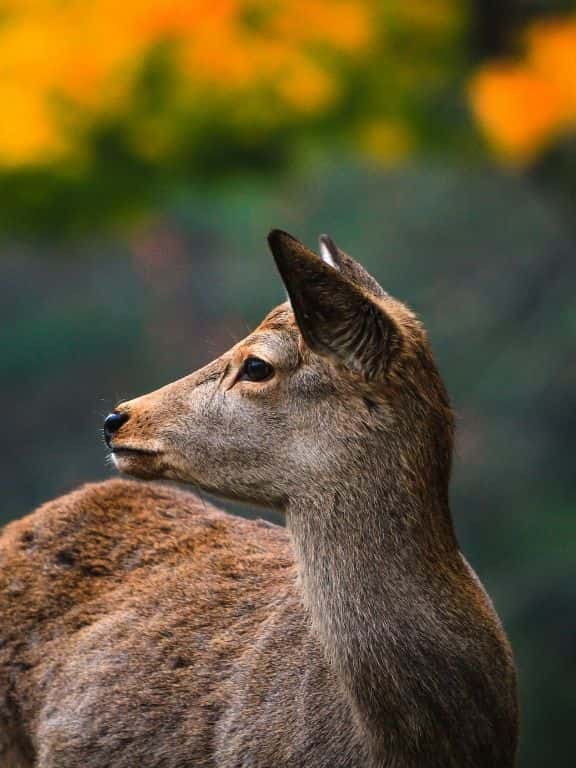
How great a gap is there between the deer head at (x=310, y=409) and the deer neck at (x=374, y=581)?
0.08 metres

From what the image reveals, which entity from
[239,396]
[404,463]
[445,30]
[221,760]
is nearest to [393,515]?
[404,463]

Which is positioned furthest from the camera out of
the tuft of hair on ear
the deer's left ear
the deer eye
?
the tuft of hair on ear

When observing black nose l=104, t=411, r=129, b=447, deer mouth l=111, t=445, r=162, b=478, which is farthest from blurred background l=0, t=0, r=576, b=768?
deer mouth l=111, t=445, r=162, b=478

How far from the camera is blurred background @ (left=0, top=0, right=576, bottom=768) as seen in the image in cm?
1116

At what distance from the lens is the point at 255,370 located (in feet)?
17.1

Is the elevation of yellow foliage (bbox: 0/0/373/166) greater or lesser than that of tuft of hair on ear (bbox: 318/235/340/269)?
greater

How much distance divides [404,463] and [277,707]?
1.10 metres

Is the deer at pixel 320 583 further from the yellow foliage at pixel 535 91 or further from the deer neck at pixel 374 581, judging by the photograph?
the yellow foliage at pixel 535 91

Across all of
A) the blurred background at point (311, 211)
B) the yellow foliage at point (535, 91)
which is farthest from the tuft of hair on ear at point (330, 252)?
the yellow foliage at point (535, 91)

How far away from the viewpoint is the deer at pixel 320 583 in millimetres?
4949

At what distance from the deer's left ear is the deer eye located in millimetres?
239

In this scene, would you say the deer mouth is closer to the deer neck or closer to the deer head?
the deer head

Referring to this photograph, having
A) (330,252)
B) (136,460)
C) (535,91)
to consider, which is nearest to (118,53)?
(535,91)

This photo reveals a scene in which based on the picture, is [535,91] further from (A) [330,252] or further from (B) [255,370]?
(B) [255,370]
